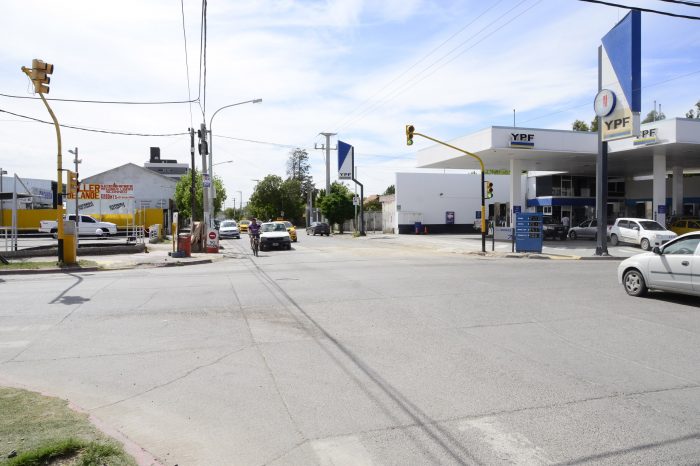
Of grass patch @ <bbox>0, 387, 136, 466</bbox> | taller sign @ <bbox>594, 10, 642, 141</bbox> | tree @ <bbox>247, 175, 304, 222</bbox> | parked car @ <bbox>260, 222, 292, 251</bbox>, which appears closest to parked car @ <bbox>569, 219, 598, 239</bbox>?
taller sign @ <bbox>594, 10, 642, 141</bbox>

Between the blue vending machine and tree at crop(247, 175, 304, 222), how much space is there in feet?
199

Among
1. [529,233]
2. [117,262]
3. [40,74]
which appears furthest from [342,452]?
[529,233]

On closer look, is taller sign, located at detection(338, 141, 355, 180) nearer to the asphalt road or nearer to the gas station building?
the gas station building

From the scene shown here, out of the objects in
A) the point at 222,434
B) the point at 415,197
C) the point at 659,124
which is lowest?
the point at 222,434

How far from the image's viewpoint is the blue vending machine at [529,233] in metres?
25.7

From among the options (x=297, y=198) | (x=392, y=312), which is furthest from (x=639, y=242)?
(x=297, y=198)

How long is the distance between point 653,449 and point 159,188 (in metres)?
67.5

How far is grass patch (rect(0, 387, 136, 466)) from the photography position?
144 inches

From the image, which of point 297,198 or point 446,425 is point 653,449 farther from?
point 297,198

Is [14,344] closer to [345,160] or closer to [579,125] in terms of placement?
[345,160]

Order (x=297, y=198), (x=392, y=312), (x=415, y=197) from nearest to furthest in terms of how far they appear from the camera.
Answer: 1. (x=392, y=312)
2. (x=415, y=197)
3. (x=297, y=198)

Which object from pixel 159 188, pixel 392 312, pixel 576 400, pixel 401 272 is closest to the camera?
pixel 576 400

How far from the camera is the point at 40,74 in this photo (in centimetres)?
1539

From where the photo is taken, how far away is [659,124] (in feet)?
96.9
